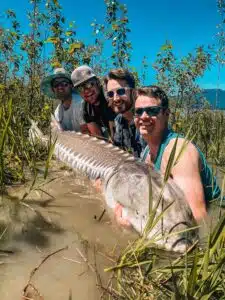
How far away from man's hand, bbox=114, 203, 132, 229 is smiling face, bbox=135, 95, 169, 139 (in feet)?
2.46

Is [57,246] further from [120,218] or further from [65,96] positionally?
[65,96]

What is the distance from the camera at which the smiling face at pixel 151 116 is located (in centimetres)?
317

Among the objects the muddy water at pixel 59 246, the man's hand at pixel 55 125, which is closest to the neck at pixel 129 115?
the muddy water at pixel 59 246

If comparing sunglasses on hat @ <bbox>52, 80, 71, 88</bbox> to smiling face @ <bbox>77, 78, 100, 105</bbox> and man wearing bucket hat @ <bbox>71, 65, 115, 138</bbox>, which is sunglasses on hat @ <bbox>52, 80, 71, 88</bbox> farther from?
smiling face @ <bbox>77, 78, 100, 105</bbox>

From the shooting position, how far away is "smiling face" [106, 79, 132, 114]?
15.0ft

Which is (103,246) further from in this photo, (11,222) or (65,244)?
(11,222)

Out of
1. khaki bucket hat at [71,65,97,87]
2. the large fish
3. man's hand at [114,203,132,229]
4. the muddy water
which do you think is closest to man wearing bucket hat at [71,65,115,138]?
khaki bucket hat at [71,65,97,87]

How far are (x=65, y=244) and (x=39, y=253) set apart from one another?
21 cm

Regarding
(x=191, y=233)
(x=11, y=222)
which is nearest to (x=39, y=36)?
(x=11, y=222)

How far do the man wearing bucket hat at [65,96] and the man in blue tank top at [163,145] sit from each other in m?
2.77

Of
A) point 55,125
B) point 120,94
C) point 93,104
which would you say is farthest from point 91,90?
point 55,125

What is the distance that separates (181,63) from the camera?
8375 millimetres

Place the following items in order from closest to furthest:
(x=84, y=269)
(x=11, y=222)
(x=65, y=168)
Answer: (x=84, y=269) < (x=11, y=222) < (x=65, y=168)

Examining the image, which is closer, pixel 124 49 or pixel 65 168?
pixel 65 168
